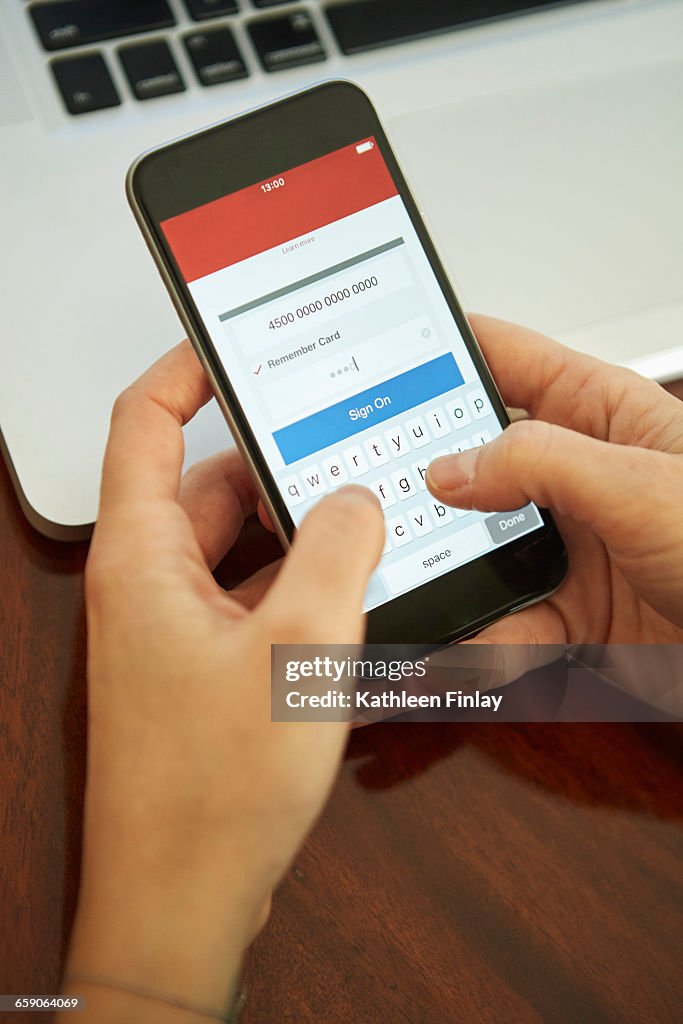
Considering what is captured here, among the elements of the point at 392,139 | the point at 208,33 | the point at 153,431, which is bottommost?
the point at 153,431

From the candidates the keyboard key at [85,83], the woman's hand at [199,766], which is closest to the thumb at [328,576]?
the woman's hand at [199,766]

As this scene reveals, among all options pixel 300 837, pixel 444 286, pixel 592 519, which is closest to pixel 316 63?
pixel 444 286

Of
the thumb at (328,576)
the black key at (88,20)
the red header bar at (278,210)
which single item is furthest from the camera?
the black key at (88,20)

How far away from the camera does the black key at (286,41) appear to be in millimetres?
536

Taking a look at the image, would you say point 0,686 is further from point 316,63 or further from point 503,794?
point 316,63

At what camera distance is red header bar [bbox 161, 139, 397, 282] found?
41 cm

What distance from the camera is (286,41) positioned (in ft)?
1.77

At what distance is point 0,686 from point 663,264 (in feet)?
1.40

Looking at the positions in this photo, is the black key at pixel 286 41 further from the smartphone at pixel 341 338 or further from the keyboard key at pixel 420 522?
the keyboard key at pixel 420 522

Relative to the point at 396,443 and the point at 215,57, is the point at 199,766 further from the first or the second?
the point at 215,57

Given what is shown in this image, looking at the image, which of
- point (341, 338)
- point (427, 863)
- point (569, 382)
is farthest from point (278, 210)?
point (427, 863)

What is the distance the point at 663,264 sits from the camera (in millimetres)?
505

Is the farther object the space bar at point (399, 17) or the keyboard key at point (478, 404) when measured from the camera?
the space bar at point (399, 17)

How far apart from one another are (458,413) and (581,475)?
93mm
